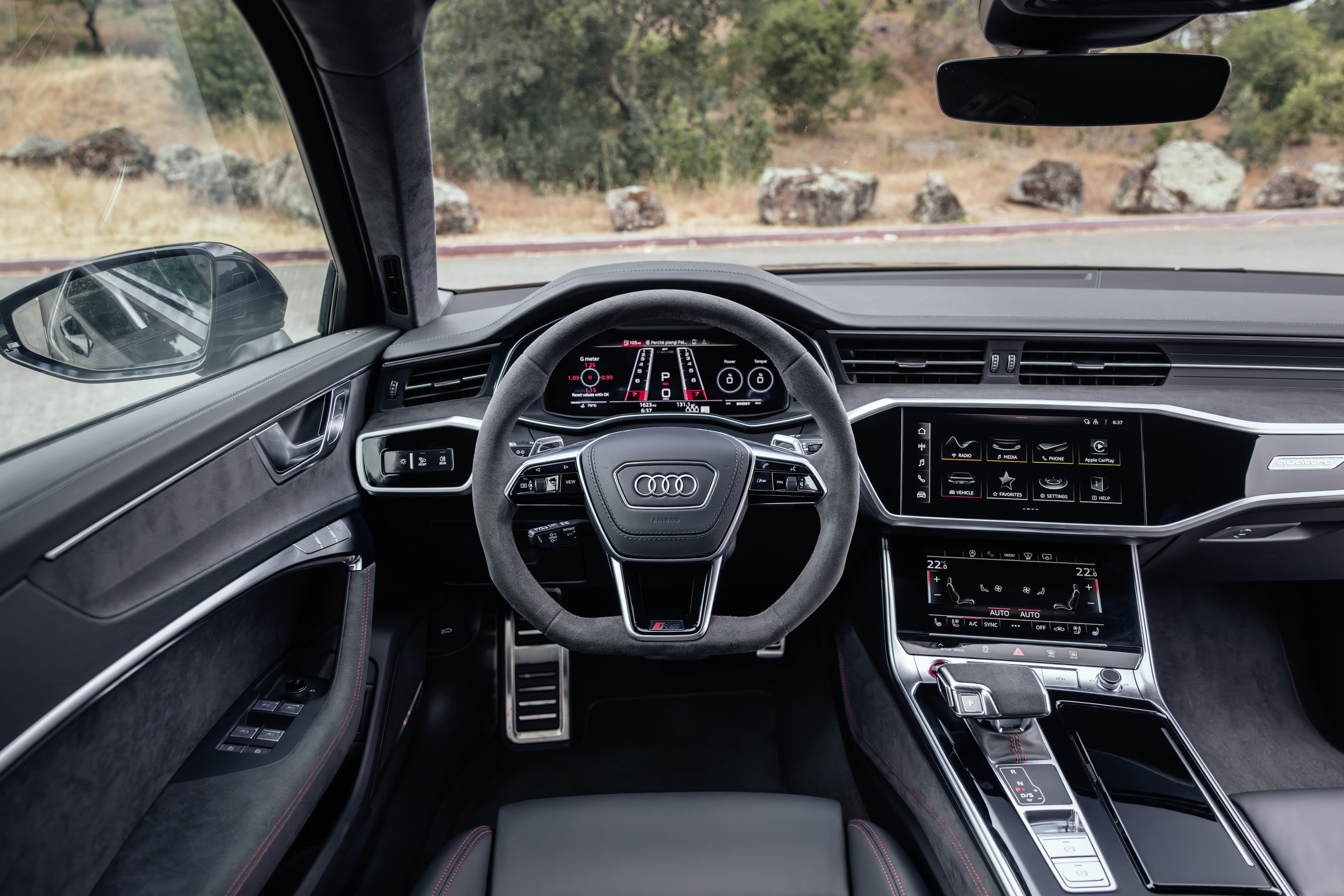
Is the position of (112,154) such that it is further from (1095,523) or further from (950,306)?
(1095,523)

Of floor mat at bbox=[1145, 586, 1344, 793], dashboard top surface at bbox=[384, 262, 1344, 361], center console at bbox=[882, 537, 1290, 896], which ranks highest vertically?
dashboard top surface at bbox=[384, 262, 1344, 361]

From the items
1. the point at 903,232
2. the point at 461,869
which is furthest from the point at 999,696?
the point at 903,232

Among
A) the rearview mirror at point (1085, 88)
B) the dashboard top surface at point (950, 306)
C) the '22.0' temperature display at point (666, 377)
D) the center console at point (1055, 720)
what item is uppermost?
the rearview mirror at point (1085, 88)

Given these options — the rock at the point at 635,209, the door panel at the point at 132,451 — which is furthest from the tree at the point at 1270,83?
the door panel at the point at 132,451

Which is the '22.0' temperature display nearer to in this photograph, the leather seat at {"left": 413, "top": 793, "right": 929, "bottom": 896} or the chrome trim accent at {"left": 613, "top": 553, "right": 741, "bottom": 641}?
the chrome trim accent at {"left": 613, "top": 553, "right": 741, "bottom": 641}

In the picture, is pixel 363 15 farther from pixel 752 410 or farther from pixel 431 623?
pixel 431 623

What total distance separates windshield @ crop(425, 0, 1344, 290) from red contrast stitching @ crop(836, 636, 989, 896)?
1.41m

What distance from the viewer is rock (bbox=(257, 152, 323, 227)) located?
82.0 inches

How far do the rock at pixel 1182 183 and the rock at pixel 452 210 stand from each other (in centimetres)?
231

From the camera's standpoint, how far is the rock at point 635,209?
9.84 feet

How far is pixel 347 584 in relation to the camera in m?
2.13

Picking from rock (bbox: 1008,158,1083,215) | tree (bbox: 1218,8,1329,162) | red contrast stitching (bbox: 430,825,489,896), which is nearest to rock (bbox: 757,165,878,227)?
rock (bbox: 1008,158,1083,215)

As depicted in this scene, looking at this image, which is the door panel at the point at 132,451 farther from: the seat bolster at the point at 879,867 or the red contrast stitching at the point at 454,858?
the seat bolster at the point at 879,867

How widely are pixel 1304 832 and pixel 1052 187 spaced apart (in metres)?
2.24
